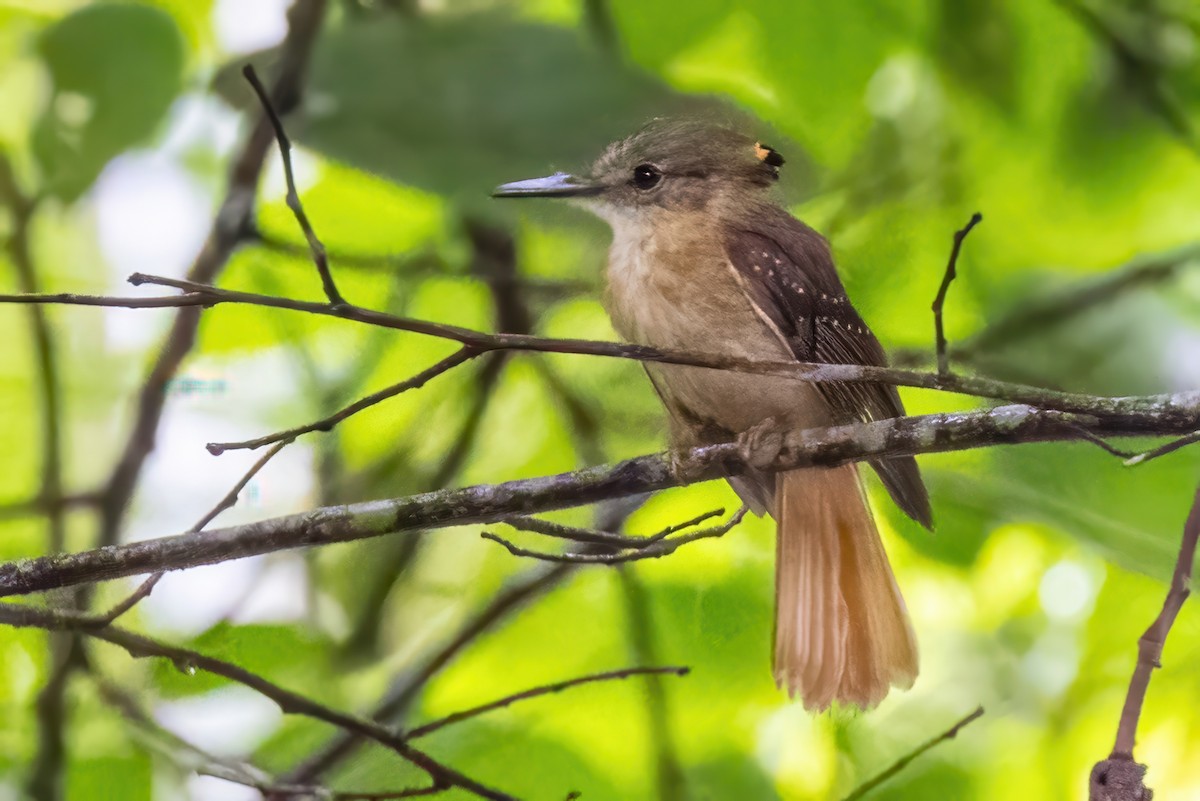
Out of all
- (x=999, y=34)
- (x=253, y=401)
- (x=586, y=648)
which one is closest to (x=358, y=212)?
(x=253, y=401)

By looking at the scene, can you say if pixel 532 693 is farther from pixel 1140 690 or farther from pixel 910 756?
pixel 1140 690

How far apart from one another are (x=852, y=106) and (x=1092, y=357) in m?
0.28

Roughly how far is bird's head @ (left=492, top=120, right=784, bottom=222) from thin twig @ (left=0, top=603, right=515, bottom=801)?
0.43 metres

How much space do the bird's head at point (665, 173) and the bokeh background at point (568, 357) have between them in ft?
0.05

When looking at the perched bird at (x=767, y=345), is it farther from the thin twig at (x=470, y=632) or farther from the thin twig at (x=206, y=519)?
the thin twig at (x=206, y=519)

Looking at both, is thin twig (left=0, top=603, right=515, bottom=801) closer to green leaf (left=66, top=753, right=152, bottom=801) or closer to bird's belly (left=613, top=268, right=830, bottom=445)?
green leaf (left=66, top=753, right=152, bottom=801)

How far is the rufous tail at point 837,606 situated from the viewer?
2.94 feet

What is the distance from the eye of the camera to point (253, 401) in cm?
96

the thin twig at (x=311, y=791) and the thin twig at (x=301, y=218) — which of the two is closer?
the thin twig at (x=301, y=218)

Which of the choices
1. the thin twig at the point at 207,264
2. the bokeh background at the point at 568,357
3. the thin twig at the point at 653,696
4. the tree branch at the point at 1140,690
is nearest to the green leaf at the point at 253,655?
the bokeh background at the point at 568,357

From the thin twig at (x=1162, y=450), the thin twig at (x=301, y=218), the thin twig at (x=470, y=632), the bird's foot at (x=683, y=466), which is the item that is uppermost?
the thin twig at (x=301, y=218)

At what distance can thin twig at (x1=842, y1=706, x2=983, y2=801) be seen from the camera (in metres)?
0.92

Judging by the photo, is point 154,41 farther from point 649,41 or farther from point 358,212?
point 649,41

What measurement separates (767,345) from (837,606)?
0.21 metres
